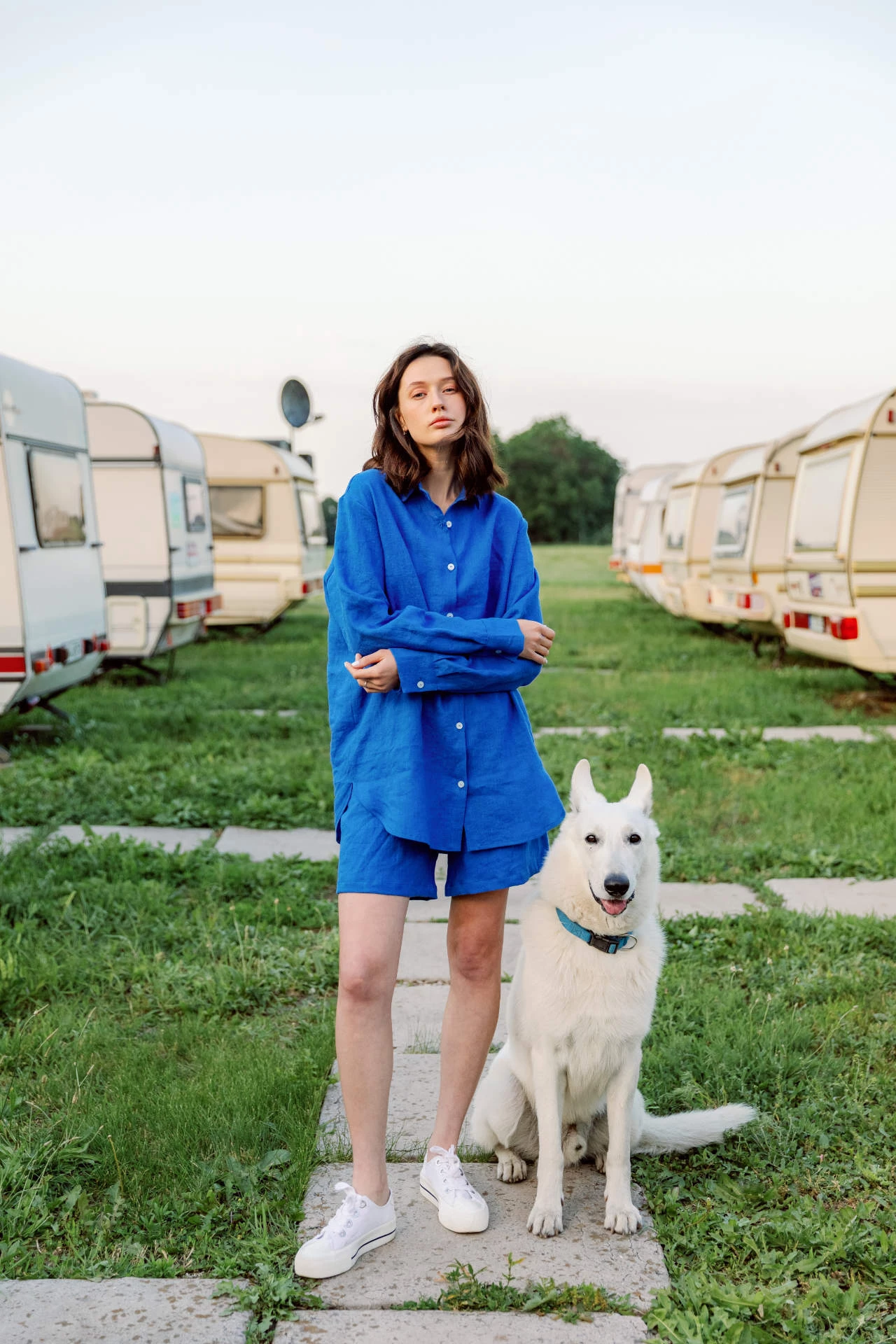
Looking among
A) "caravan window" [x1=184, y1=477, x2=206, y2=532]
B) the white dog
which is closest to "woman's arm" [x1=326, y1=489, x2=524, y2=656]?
the white dog

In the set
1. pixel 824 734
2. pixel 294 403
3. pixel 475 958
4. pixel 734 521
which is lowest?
pixel 824 734

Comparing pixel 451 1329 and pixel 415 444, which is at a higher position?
pixel 415 444

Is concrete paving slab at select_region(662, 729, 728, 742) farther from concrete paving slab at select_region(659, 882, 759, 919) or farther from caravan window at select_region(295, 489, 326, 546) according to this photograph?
caravan window at select_region(295, 489, 326, 546)

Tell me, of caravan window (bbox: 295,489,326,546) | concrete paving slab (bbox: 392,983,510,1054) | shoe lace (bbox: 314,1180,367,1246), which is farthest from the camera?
caravan window (bbox: 295,489,326,546)

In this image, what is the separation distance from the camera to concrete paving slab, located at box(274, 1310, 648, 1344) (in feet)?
7.89

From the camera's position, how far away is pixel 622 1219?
280 centimetres

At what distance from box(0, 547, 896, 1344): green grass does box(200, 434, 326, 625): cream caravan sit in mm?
8984

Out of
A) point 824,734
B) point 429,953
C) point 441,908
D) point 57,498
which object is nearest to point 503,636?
point 429,953

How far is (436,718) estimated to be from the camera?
2793mm

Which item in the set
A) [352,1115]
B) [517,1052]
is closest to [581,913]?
[517,1052]

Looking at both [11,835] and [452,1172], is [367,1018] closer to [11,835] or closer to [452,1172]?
[452,1172]

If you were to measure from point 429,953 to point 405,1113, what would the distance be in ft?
4.66

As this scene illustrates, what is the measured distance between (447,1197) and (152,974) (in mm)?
1957

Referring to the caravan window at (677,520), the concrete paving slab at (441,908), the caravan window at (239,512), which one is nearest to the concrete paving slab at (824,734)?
the concrete paving slab at (441,908)
